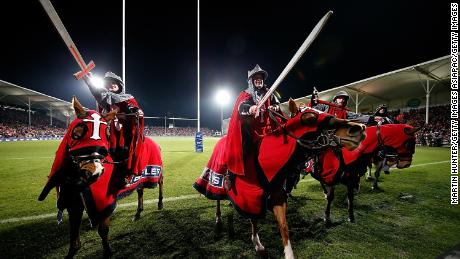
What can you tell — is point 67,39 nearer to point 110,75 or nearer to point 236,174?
point 110,75

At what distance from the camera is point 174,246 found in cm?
314

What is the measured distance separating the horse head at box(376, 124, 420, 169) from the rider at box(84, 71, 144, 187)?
471cm

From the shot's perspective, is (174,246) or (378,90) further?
(378,90)

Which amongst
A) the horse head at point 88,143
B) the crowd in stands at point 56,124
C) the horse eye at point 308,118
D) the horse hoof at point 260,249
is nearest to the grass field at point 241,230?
the horse hoof at point 260,249

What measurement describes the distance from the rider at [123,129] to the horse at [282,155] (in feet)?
5.65

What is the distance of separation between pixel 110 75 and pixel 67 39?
1583mm

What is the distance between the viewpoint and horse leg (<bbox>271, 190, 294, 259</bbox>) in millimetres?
2461

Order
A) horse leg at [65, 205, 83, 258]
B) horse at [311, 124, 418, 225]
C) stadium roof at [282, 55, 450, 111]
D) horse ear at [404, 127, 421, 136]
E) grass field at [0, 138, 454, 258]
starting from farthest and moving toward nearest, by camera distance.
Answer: stadium roof at [282, 55, 450, 111] < horse ear at [404, 127, 421, 136] < horse at [311, 124, 418, 225] < grass field at [0, 138, 454, 258] < horse leg at [65, 205, 83, 258]

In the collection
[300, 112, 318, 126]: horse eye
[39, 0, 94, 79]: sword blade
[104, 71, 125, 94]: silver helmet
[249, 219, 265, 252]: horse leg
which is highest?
[39, 0, 94, 79]: sword blade

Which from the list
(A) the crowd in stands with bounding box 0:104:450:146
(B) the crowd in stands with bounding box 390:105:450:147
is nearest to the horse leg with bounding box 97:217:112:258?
(A) the crowd in stands with bounding box 0:104:450:146

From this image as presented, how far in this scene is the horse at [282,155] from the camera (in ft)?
7.70

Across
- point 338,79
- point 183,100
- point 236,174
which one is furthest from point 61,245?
point 183,100

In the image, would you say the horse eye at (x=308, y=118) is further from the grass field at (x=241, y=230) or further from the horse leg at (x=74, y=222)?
the horse leg at (x=74, y=222)

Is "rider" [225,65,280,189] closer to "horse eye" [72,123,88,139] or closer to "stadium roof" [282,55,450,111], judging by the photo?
"horse eye" [72,123,88,139]
